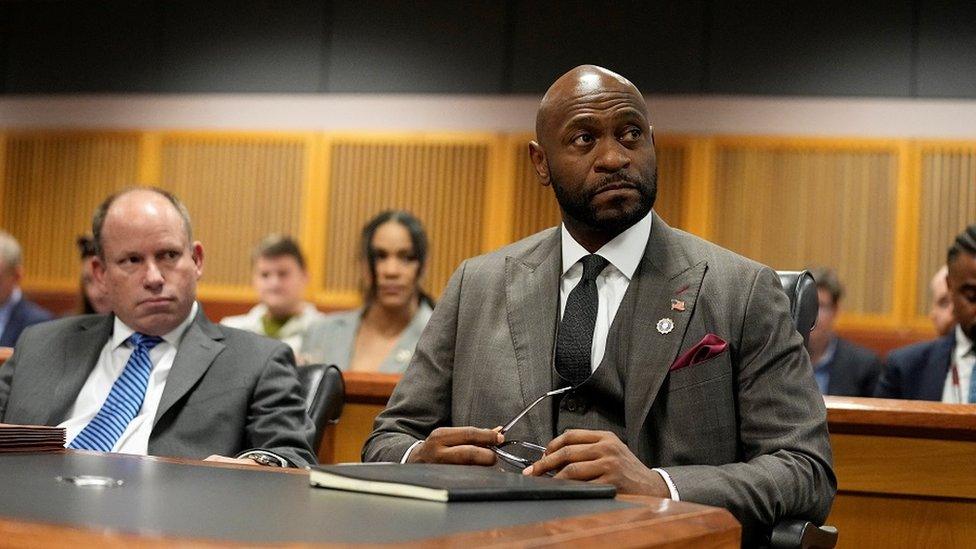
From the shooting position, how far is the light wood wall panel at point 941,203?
649cm

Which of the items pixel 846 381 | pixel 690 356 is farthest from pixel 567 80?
pixel 846 381

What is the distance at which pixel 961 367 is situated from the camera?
4.31m

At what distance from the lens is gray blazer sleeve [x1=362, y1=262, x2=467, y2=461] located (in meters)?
2.34

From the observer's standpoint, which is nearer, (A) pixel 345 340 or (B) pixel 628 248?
(B) pixel 628 248

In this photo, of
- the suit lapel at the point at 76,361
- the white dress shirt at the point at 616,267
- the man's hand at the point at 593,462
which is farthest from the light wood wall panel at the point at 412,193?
the man's hand at the point at 593,462

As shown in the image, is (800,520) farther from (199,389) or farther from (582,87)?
(199,389)

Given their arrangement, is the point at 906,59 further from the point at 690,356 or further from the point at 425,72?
the point at 690,356

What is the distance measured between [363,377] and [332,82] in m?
4.50

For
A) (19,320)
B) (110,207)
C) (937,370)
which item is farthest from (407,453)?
(19,320)

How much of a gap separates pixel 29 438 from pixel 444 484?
0.85 metres

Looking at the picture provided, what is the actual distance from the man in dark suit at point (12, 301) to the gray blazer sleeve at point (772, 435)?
15.7ft

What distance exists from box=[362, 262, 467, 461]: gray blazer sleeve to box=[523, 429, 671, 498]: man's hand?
0.54 m

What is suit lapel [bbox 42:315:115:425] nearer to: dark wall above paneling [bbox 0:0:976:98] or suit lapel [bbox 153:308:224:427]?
suit lapel [bbox 153:308:224:427]

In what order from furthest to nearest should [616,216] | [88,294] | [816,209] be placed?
[816,209]
[88,294]
[616,216]
